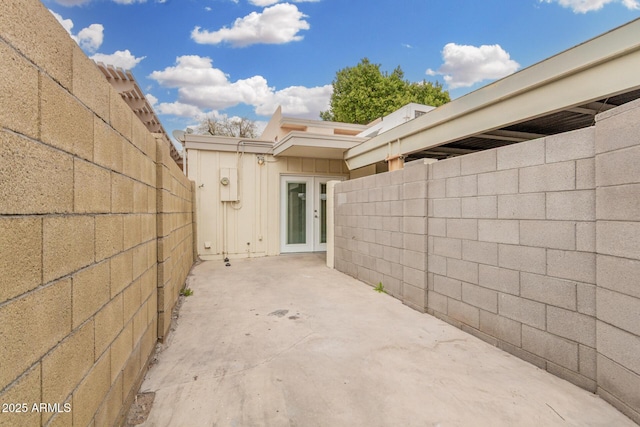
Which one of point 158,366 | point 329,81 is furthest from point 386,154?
point 329,81

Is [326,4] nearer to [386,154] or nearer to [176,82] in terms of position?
[386,154]

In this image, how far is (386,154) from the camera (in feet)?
18.5

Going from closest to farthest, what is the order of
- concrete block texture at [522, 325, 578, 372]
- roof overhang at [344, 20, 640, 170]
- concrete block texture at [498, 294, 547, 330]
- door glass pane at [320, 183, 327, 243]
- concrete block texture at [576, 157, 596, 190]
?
concrete block texture at [576, 157, 596, 190]
concrete block texture at [522, 325, 578, 372]
concrete block texture at [498, 294, 547, 330]
roof overhang at [344, 20, 640, 170]
door glass pane at [320, 183, 327, 243]

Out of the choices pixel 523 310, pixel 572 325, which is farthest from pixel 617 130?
pixel 523 310

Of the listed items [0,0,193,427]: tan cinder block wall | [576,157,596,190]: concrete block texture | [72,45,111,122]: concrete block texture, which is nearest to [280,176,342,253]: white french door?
[0,0,193,427]: tan cinder block wall

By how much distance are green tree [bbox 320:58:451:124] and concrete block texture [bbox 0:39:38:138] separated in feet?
63.9

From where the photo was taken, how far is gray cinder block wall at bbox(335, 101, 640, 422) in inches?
66.4

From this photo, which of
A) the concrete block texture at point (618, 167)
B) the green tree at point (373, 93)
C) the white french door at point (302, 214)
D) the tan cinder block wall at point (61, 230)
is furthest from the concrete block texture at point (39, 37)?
the green tree at point (373, 93)

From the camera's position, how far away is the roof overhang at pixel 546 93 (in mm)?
2347

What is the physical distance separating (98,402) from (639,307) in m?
2.68

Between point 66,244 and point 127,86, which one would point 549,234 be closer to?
point 66,244

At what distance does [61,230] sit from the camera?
1009 millimetres

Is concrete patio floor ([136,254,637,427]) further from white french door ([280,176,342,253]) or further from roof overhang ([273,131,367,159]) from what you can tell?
white french door ([280,176,342,253])

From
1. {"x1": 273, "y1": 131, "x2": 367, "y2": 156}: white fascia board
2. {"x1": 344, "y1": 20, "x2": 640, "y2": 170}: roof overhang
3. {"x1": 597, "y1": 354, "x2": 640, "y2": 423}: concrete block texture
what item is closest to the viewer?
{"x1": 597, "y1": 354, "x2": 640, "y2": 423}: concrete block texture
